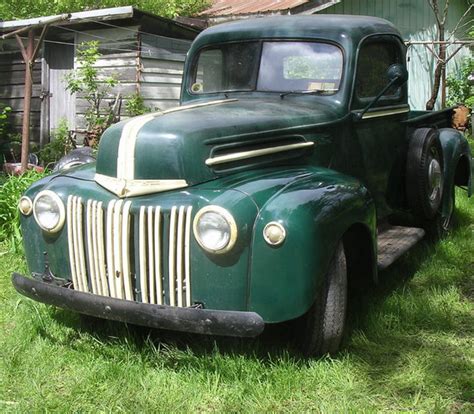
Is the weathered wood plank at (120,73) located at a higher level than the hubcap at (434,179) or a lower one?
higher

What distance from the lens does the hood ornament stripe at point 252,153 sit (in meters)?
3.36

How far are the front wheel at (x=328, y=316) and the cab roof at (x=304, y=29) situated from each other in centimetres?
172

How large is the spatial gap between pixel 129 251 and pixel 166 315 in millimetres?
396

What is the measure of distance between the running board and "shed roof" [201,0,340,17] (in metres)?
6.47

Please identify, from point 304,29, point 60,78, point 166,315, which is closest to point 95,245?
point 166,315

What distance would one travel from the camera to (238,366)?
3.21 m

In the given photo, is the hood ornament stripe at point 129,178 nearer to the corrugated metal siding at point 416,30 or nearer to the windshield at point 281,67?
the windshield at point 281,67

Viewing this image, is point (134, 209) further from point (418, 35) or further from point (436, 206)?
point (418, 35)

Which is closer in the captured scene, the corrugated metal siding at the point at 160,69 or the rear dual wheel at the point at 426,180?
the rear dual wheel at the point at 426,180

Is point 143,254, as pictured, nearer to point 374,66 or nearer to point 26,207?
point 26,207

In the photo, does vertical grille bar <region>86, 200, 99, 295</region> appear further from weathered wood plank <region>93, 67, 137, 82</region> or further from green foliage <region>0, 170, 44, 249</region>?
weathered wood plank <region>93, 67, 137, 82</region>

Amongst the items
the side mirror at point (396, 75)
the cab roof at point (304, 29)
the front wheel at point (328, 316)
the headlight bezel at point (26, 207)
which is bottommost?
the front wheel at point (328, 316)

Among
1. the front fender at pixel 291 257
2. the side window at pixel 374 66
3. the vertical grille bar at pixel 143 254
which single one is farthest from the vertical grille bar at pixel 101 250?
the side window at pixel 374 66

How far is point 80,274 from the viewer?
3.37 meters
